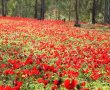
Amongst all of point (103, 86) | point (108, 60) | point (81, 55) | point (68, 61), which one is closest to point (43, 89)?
point (103, 86)

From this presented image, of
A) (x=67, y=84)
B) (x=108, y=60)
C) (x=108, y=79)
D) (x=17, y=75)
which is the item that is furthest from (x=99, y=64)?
(x=67, y=84)

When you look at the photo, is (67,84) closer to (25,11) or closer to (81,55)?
(81,55)

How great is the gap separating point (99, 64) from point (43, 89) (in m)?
4.20

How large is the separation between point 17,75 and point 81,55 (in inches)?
212

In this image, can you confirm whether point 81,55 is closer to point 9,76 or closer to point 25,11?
point 9,76

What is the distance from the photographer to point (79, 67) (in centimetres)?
995

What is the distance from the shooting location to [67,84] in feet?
16.7

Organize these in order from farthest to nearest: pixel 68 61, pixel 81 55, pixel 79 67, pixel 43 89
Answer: pixel 81 55 < pixel 68 61 < pixel 79 67 < pixel 43 89

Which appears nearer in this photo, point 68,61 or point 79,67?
point 79,67

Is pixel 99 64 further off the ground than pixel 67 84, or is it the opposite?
pixel 67 84

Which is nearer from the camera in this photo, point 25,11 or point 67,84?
point 67,84

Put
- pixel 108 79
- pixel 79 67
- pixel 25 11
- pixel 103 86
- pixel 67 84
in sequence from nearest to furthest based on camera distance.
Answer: pixel 67 84, pixel 103 86, pixel 108 79, pixel 79 67, pixel 25 11

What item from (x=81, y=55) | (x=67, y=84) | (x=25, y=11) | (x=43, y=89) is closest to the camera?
(x=67, y=84)

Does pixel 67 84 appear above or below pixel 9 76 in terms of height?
above
